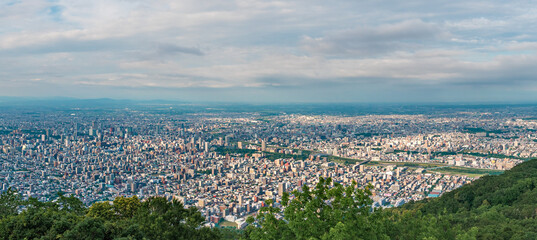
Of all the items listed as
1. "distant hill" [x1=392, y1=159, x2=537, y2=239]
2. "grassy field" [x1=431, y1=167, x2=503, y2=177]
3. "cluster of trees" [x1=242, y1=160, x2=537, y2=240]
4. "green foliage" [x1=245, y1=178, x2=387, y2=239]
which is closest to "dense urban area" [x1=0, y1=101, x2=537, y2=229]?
"grassy field" [x1=431, y1=167, x2=503, y2=177]

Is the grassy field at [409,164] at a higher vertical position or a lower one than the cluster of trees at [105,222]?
lower

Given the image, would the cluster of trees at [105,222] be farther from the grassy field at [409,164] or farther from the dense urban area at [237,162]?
the grassy field at [409,164]

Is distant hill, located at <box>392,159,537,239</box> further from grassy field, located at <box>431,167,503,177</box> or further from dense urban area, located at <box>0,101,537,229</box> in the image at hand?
grassy field, located at <box>431,167,503,177</box>

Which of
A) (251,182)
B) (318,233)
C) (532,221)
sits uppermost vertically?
(318,233)

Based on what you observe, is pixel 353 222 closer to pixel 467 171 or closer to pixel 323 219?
pixel 323 219

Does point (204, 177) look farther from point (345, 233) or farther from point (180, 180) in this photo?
point (345, 233)

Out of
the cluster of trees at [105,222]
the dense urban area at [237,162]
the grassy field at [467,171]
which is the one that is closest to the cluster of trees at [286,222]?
the cluster of trees at [105,222]

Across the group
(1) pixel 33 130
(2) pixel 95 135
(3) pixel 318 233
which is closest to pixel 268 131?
(2) pixel 95 135
